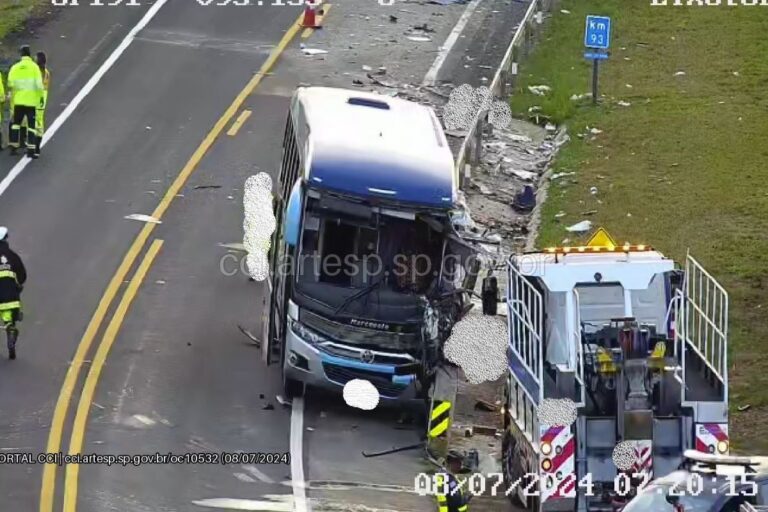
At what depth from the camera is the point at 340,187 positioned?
19.9 m

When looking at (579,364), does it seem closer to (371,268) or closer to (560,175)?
(371,268)

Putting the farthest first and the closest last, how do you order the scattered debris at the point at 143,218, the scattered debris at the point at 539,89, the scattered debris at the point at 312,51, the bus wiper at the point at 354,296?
the scattered debris at the point at 312,51 → the scattered debris at the point at 539,89 → the scattered debris at the point at 143,218 → the bus wiper at the point at 354,296

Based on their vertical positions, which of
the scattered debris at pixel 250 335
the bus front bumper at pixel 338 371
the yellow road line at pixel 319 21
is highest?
the bus front bumper at pixel 338 371

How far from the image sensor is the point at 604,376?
1708 cm

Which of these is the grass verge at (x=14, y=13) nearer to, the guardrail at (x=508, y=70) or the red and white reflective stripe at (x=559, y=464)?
the guardrail at (x=508, y=70)

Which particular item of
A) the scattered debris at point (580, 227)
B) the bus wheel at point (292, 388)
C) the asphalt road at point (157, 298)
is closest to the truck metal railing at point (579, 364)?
the asphalt road at point (157, 298)

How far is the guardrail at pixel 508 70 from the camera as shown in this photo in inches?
1158

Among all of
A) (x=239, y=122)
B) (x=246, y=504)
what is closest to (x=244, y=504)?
(x=246, y=504)

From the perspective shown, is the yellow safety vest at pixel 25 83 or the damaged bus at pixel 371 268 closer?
the damaged bus at pixel 371 268

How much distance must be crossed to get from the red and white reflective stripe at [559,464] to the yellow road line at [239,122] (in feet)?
49.3

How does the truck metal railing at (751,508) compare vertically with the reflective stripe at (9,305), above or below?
above

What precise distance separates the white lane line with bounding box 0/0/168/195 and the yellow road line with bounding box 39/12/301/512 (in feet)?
7.67

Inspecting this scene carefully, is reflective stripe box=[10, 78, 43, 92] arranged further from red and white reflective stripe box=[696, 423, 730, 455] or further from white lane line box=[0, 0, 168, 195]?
red and white reflective stripe box=[696, 423, 730, 455]

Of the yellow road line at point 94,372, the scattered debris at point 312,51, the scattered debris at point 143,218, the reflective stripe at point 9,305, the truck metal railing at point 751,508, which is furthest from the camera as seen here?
the scattered debris at point 312,51
